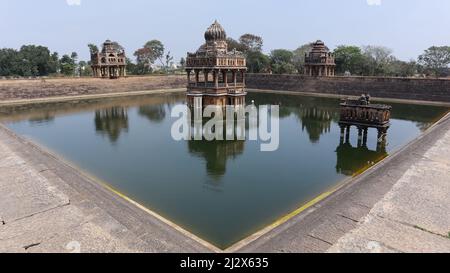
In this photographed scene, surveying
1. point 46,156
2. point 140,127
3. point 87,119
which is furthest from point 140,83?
point 46,156

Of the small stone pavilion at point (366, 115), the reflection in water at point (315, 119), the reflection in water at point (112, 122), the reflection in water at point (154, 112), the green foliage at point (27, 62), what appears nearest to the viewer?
the small stone pavilion at point (366, 115)

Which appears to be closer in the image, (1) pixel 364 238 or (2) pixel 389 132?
(1) pixel 364 238

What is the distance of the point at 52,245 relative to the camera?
6.66 metres

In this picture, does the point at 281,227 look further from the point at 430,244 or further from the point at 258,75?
the point at 258,75

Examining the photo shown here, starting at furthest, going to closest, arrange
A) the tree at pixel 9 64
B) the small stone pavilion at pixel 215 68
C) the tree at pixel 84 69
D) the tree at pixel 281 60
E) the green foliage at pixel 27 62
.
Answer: the tree at pixel 84 69 → the tree at pixel 281 60 → the green foliage at pixel 27 62 → the tree at pixel 9 64 → the small stone pavilion at pixel 215 68

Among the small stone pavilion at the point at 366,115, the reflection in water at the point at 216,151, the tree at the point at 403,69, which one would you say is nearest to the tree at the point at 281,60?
the tree at the point at 403,69

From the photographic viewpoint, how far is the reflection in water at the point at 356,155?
42.6 ft

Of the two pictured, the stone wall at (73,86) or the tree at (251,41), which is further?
the tree at (251,41)

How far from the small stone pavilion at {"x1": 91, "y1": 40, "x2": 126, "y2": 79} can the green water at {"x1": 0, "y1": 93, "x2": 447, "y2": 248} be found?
19.8 meters

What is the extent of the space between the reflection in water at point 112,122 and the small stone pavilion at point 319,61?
24.3m

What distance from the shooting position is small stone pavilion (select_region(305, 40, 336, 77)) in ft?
138

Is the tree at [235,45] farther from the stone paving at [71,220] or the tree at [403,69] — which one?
the stone paving at [71,220]
